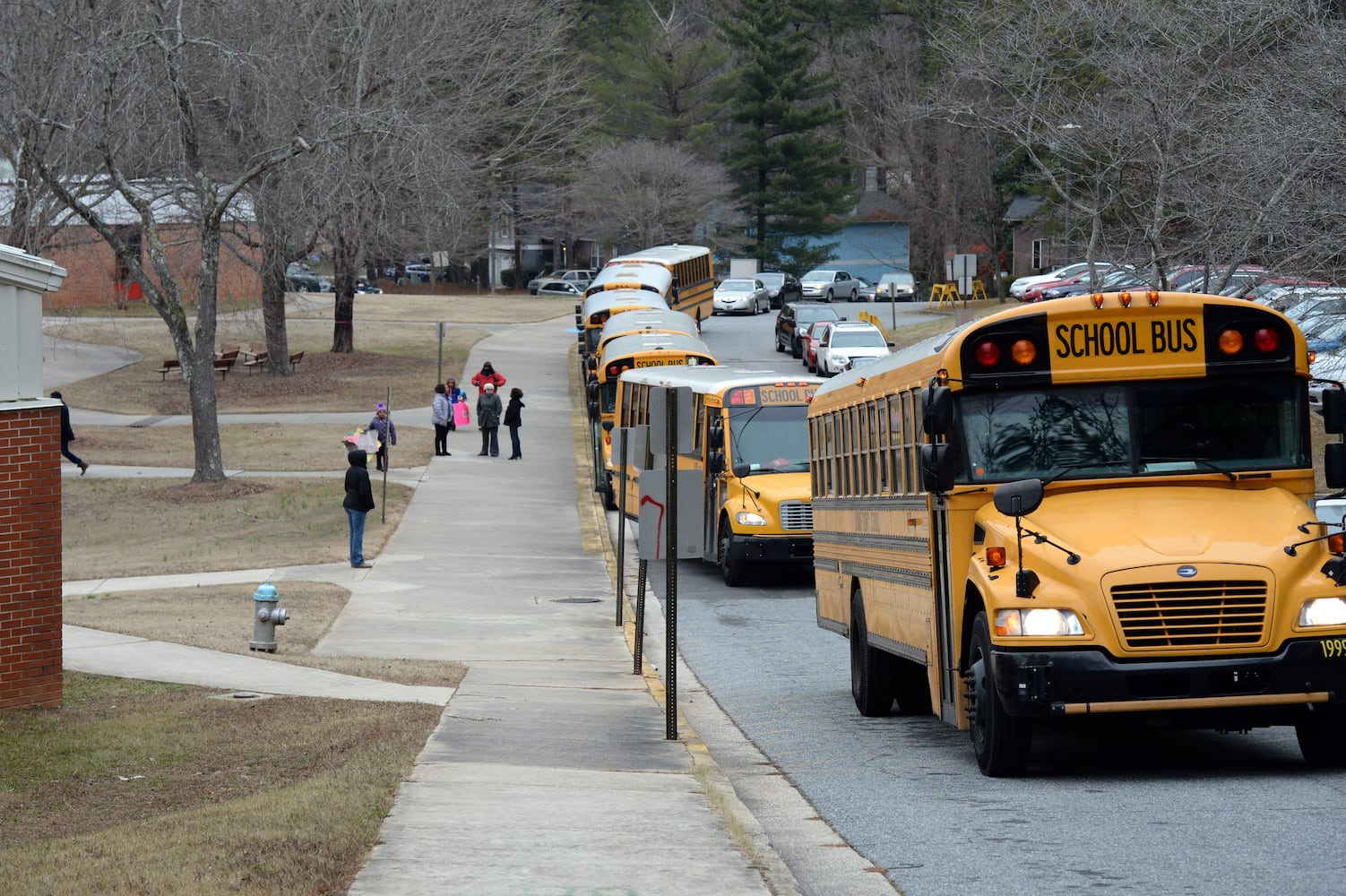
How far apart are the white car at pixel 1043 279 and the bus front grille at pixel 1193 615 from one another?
151ft

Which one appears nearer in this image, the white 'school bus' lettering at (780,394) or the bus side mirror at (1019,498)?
the bus side mirror at (1019,498)

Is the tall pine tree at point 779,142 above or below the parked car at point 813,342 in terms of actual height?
above

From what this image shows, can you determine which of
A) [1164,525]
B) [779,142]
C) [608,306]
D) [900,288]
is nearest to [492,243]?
[779,142]

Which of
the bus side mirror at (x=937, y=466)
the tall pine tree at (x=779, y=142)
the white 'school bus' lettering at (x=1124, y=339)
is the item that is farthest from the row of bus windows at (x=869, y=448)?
the tall pine tree at (x=779, y=142)

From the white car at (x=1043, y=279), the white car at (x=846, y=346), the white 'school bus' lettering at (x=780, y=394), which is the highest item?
the white car at (x=1043, y=279)

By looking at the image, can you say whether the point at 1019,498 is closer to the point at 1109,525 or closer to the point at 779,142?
the point at 1109,525

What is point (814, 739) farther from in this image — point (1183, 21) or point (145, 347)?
point (145, 347)

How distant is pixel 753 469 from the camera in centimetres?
2123

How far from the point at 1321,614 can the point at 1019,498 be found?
1.68 metres

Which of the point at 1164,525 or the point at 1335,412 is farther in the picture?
the point at 1335,412

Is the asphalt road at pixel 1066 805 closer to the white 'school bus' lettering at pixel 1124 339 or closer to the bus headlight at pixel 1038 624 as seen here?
the bus headlight at pixel 1038 624

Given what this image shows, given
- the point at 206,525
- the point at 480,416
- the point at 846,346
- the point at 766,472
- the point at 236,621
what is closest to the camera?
the point at 236,621

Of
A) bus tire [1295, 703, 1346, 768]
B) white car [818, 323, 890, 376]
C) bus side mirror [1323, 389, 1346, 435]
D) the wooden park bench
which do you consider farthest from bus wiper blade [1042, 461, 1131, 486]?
the wooden park bench

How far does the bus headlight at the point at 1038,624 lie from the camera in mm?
8531
